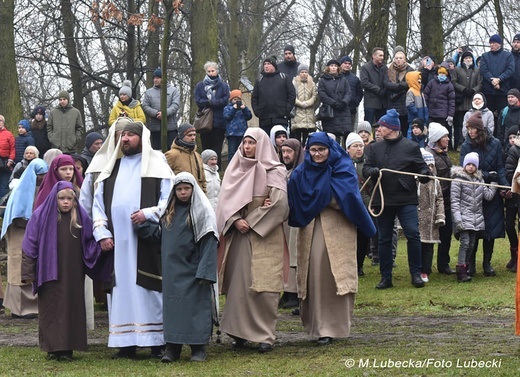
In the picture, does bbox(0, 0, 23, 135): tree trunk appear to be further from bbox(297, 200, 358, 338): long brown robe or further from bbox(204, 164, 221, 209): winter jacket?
bbox(297, 200, 358, 338): long brown robe

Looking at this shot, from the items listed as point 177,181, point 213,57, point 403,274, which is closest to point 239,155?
point 177,181

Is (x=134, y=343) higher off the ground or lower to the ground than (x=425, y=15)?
lower


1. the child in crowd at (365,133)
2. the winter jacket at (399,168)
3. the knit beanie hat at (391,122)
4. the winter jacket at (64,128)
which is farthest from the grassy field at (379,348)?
the winter jacket at (64,128)

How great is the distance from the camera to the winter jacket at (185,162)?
13.8 m

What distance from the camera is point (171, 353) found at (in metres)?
10.0

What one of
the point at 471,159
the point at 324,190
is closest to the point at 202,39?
the point at 471,159

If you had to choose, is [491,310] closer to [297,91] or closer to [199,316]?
[199,316]

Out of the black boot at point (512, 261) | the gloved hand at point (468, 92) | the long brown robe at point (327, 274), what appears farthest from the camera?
the gloved hand at point (468, 92)

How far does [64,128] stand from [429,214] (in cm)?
745

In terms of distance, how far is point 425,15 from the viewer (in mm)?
25141

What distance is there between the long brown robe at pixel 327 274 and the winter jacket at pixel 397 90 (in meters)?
8.80

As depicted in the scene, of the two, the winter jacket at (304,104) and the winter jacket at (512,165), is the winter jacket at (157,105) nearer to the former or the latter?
the winter jacket at (304,104)

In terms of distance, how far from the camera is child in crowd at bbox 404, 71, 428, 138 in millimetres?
19328

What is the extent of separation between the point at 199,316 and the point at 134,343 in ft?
2.29
